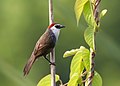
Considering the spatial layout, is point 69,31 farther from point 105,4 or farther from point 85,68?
point 85,68

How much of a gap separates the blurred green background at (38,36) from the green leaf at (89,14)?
410 cm

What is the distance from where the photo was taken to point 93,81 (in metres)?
0.83

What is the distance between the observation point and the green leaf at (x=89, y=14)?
0.81 metres

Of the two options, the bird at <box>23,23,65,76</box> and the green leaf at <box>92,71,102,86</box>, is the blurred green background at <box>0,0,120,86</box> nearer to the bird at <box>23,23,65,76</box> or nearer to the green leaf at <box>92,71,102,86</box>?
the bird at <box>23,23,65,76</box>

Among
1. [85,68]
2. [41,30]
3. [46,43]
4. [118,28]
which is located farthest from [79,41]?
[85,68]

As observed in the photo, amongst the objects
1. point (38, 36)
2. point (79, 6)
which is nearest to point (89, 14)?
point (79, 6)

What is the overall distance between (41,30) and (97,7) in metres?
6.19

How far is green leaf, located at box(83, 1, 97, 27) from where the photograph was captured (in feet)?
2.66

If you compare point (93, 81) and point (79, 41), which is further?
point (79, 41)

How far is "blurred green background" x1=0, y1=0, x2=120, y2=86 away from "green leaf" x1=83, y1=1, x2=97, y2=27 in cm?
410

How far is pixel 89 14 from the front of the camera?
820 mm

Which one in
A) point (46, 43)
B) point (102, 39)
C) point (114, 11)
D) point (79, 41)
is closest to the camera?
point (46, 43)

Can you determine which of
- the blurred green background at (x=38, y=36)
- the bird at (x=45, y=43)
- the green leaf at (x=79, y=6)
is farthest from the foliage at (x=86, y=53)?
the blurred green background at (x=38, y=36)

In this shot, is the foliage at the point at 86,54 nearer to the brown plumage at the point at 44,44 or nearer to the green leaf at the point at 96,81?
the green leaf at the point at 96,81
